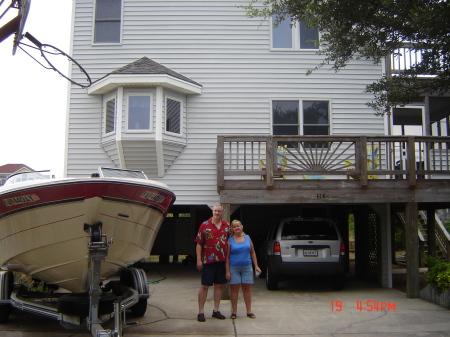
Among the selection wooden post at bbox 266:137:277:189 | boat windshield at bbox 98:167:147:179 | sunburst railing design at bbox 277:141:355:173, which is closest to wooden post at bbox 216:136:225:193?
wooden post at bbox 266:137:277:189

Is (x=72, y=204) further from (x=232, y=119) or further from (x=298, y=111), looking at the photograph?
(x=298, y=111)

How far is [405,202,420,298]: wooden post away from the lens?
10102 millimetres

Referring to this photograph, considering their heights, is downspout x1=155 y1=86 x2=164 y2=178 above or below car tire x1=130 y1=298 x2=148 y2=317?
above

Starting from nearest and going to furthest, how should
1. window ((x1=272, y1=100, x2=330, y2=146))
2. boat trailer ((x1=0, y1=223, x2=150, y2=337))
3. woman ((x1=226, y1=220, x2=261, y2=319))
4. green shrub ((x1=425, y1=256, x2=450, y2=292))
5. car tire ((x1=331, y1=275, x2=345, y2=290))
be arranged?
boat trailer ((x1=0, y1=223, x2=150, y2=337))
woman ((x1=226, y1=220, x2=261, y2=319))
green shrub ((x1=425, y1=256, x2=450, y2=292))
car tire ((x1=331, y1=275, x2=345, y2=290))
window ((x1=272, y1=100, x2=330, y2=146))

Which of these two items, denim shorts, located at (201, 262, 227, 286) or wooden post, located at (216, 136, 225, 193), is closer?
denim shorts, located at (201, 262, 227, 286)

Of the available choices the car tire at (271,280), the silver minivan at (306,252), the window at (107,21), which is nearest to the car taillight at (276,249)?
the silver minivan at (306,252)

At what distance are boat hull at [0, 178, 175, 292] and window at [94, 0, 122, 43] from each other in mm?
7753

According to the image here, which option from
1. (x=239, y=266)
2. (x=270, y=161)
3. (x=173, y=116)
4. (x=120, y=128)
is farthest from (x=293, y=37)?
(x=239, y=266)

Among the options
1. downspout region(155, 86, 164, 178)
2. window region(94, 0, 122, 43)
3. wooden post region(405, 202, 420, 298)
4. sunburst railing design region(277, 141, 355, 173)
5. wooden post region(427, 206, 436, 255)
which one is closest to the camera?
wooden post region(405, 202, 420, 298)

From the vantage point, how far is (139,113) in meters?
12.4

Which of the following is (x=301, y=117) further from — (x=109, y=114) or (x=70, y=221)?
(x=70, y=221)

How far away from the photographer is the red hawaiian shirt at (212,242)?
24.3 ft

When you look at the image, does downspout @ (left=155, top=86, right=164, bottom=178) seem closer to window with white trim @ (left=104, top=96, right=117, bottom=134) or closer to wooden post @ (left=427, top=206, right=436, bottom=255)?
window with white trim @ (left=104, top=96, right=117, bottom=134)

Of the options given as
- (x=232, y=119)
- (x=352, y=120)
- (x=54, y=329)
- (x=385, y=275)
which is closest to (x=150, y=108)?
(x=232, y=119)
